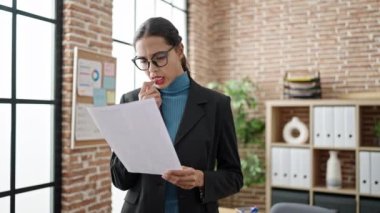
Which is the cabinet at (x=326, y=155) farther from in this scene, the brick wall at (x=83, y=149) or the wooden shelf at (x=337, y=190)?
the brick wall at (x=83, y=149)

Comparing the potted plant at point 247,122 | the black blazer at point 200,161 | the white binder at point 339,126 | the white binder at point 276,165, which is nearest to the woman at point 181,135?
the black blazer at point 200,161

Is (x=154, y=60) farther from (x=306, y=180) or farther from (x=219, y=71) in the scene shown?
(x=219, y=71)

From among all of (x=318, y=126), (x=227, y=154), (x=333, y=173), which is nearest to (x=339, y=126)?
(x=318, y=126)

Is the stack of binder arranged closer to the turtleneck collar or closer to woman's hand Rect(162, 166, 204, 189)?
the turtleneck collar

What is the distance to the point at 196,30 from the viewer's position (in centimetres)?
507

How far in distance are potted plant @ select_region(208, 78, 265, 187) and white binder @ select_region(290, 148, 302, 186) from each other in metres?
0.38

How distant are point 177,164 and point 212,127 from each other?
0.86 feet

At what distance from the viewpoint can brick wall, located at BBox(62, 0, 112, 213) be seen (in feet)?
9.81

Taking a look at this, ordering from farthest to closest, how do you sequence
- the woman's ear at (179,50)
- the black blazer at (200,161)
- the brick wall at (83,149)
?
the brick wall at (83,149) → the woman's ear at (179,50) → the black blazer at (200,161)

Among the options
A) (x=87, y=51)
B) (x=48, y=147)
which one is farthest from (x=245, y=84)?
(x=48, y=147)

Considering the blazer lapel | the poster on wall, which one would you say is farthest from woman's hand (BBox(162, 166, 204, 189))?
the poster on wall

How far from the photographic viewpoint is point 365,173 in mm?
3996

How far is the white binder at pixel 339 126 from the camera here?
4.09 metres

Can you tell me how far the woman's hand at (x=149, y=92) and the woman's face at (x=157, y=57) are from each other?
36 millimetres
